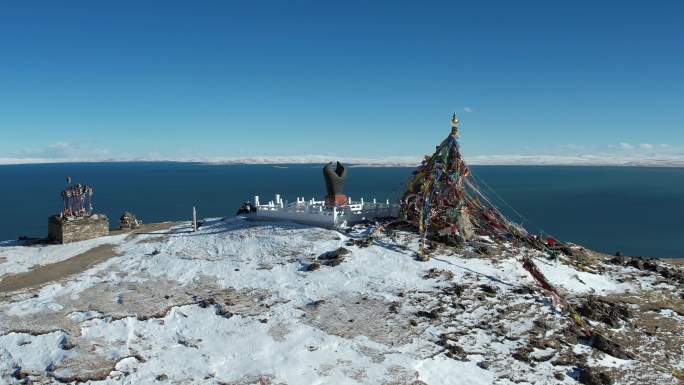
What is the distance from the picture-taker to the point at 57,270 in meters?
23.6

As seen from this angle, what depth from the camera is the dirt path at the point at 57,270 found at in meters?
21.7

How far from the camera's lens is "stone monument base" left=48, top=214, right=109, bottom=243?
28.4 metres

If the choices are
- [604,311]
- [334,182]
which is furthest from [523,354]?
[334,182]

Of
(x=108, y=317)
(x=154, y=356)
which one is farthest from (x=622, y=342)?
(x=108, y=317)

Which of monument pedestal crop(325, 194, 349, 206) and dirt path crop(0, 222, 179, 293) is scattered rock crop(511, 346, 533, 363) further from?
dirt path crop(0, 222, 179, 293)

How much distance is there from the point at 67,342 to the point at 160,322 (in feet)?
9.47

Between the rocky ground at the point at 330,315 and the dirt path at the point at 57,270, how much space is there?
13 centimetres

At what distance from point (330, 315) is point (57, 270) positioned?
13.8 metres

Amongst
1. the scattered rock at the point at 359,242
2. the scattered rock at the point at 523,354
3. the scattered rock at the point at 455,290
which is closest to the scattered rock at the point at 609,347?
the scattered rock at the point at 523,354

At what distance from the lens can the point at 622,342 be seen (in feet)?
56.1

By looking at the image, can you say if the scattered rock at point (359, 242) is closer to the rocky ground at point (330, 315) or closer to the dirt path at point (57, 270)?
the rocky ground at point (330, 315)

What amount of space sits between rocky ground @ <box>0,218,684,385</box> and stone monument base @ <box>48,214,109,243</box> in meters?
2.08

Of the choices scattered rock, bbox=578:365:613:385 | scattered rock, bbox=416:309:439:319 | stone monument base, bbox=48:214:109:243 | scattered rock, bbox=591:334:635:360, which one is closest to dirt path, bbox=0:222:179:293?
stone monument base, bbox=48:214:109:243

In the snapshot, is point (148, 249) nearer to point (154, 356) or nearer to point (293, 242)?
point (293, 242)
